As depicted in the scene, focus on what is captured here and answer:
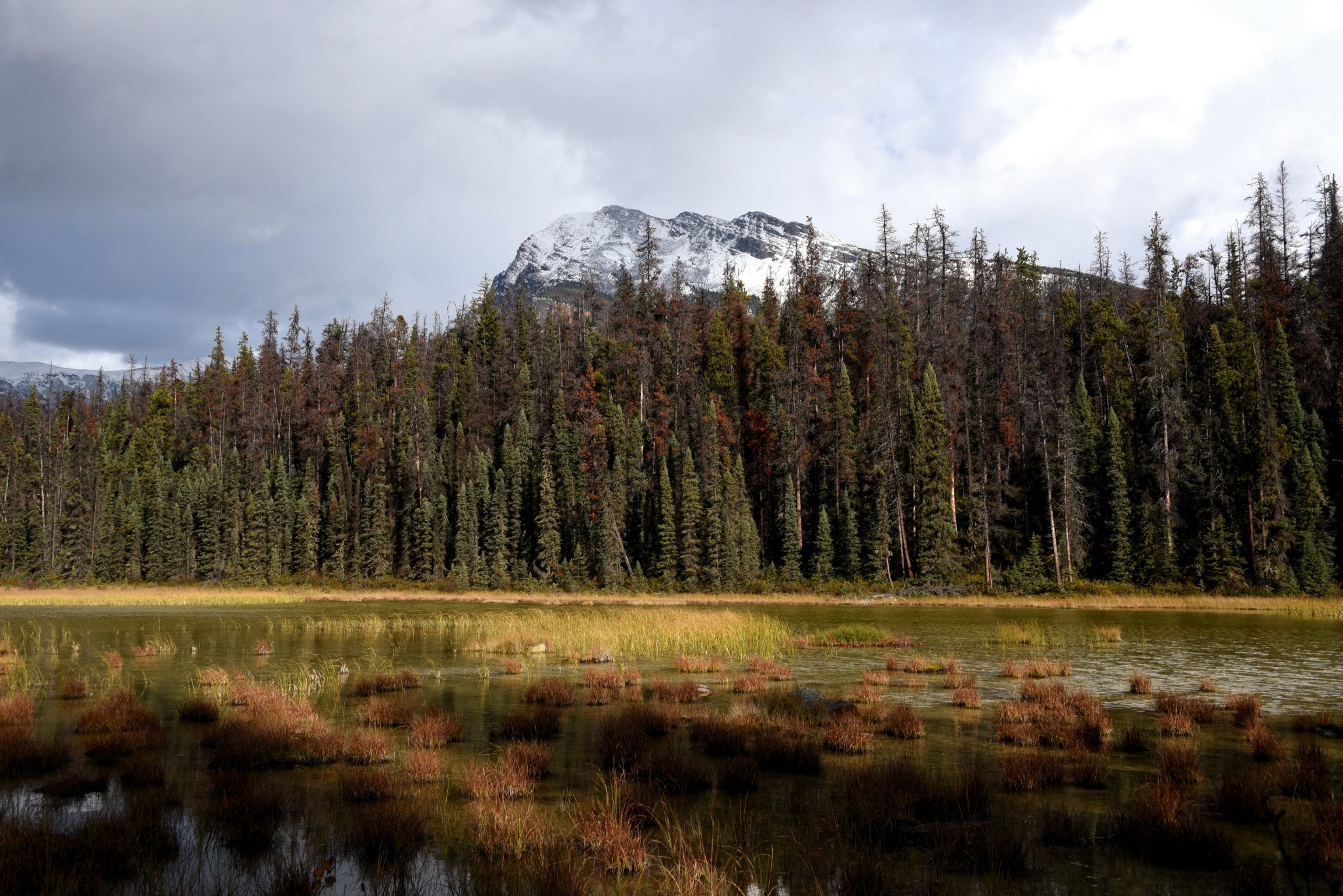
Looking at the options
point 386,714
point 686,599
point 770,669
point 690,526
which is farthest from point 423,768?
point 690,526

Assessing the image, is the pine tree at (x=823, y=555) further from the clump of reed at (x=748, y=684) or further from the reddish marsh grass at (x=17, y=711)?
the reddish marsh grass at (x=17, y=711)

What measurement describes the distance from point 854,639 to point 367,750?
22459mm

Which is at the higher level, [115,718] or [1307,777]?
[115,718]

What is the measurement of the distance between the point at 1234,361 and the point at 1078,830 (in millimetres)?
75180

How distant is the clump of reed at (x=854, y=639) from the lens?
3047cm

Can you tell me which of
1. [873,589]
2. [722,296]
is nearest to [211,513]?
[722,296]

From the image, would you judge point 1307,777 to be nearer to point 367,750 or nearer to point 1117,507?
point 367,750

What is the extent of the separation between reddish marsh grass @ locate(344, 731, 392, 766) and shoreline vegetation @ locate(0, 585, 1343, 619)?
42.6 meters

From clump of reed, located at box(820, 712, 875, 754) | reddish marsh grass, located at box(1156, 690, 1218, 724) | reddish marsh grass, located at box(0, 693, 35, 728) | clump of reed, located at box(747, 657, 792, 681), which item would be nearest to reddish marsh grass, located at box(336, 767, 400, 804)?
clump of reed, located at box(820, 712, 875, 754)

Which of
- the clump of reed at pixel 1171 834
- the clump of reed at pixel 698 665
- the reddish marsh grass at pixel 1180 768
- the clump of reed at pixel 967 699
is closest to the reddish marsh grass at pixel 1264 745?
the reddish marsh grass at pixel 1180 768

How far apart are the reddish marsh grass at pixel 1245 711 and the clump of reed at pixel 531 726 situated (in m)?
13.1

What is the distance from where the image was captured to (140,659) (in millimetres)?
25703

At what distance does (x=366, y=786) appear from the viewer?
35.7ft

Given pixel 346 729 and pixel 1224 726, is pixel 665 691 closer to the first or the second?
pixel 346 729
